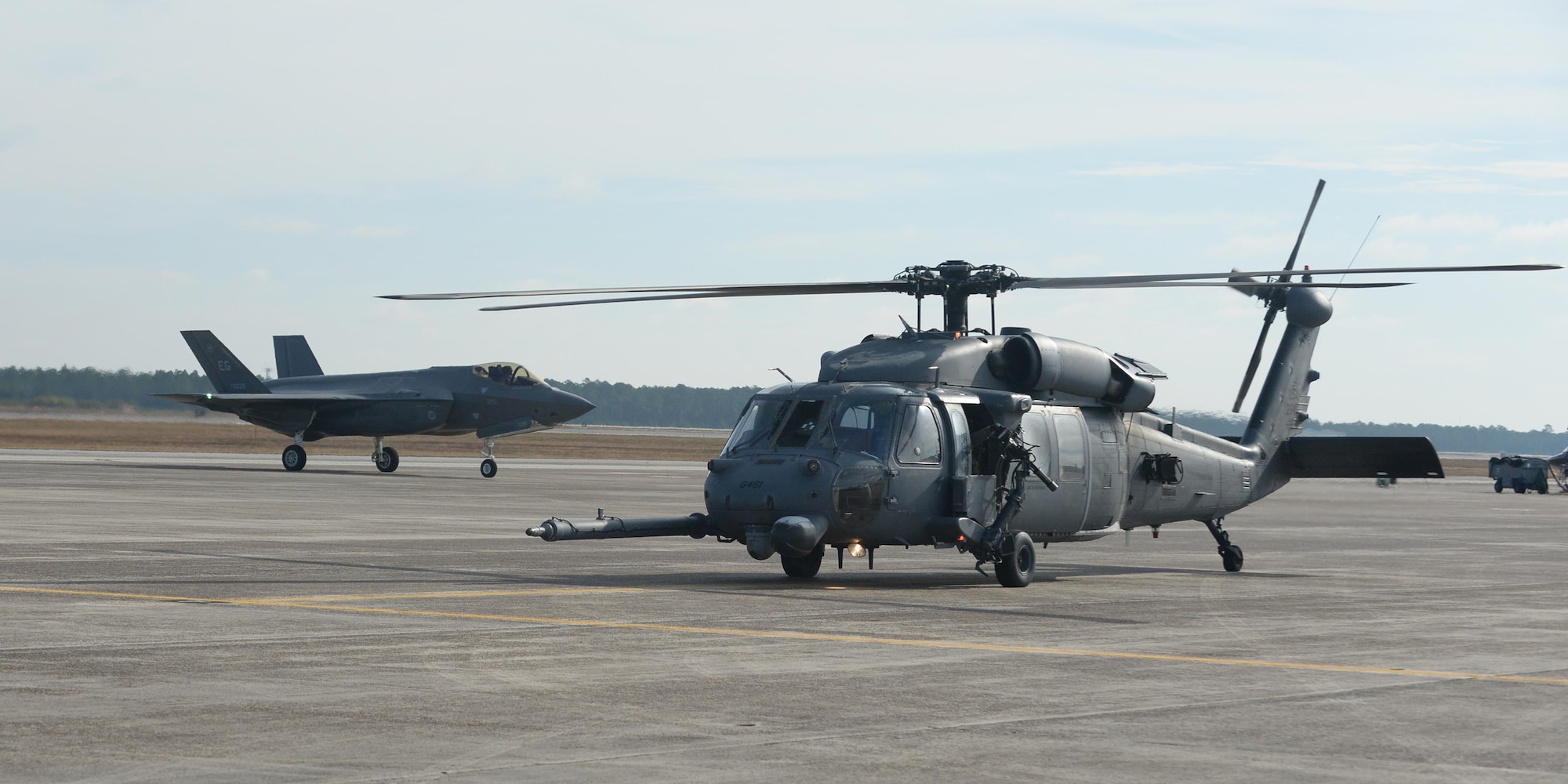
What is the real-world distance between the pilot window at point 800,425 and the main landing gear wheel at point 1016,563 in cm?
258

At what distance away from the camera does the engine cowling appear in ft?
65.5

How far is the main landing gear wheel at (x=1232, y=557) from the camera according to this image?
75.0ft

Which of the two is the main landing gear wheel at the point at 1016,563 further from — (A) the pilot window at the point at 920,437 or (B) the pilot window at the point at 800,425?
(B) the pilot window at the point at 800,425

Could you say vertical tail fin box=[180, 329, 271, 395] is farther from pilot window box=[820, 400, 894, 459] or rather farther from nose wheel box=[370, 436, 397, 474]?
pilot window box=[820, 400, 894, 459]

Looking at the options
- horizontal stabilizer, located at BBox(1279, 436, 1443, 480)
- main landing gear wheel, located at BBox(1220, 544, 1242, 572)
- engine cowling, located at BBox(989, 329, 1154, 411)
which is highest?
engine cowling, located at BBox(989, 329, 1154, 411)

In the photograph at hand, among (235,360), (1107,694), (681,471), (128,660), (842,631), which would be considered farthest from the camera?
(681,471)

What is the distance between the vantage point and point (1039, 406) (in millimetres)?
20203

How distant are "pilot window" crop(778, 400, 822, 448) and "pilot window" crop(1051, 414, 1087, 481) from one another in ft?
11.0

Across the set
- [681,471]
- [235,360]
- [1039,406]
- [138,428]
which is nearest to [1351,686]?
[1039,406]

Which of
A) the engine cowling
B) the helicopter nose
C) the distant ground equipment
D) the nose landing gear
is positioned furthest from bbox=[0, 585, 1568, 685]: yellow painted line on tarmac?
the distant ground equipment

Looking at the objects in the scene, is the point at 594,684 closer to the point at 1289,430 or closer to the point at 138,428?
the point at 1289,430

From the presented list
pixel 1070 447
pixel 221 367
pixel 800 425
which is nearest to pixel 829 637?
pixel 800 425

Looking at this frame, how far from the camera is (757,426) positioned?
61.7 ft

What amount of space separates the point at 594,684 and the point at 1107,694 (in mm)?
3238
